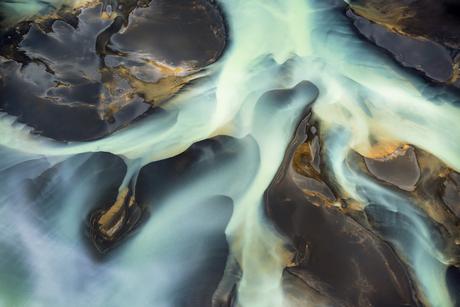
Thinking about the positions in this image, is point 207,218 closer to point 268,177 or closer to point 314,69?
point 268,177

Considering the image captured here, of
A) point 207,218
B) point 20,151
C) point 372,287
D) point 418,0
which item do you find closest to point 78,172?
point 20,151

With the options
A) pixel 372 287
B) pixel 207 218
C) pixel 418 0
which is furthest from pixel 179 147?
pixel 418 0

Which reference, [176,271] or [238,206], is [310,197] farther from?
[176,271]

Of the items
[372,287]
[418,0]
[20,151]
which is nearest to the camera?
[372,287]

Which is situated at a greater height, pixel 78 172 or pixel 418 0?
pixel 418 0

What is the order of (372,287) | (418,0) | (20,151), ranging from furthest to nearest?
(418,0) < (20,151) < (372,287)

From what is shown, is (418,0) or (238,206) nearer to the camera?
(238,206)
